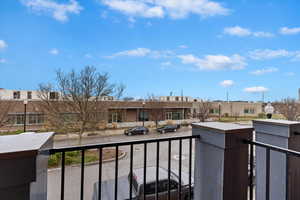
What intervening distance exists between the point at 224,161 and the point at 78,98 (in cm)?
984

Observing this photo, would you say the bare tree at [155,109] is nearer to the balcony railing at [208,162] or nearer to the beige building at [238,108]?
the beige building at [238,108]

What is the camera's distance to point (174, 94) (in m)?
32.0

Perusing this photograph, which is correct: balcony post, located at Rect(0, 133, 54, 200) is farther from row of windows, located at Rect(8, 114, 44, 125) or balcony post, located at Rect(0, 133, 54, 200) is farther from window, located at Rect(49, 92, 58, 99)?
row of windows, located at Rect(8, 114, 44, 125)

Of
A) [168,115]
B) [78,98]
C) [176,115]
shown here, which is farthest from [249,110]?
[78,98]

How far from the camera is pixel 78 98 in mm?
9891

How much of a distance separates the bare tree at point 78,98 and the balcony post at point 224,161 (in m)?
9.11

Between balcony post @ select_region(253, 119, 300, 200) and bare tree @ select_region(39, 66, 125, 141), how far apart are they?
29.7 feet

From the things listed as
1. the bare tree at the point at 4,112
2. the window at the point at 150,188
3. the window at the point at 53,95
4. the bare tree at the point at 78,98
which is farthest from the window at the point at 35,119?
the window at the point at 150,188

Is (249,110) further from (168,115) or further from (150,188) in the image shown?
(150,188)

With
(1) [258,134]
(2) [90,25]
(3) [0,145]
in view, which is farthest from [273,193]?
(2) [90,25]

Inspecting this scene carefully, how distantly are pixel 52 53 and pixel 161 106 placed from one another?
38.6 feet

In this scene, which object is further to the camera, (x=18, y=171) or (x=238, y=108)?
(x=238, y=108)

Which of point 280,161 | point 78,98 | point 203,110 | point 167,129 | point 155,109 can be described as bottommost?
point 167,129

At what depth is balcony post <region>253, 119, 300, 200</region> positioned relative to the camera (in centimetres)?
168
